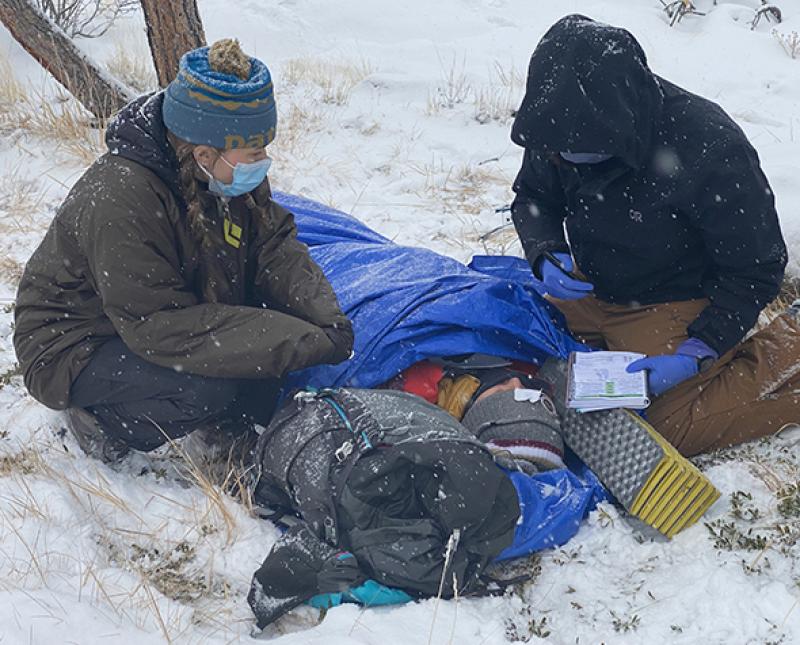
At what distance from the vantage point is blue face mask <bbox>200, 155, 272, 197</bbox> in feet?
9.02

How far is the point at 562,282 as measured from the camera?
3.32 meters

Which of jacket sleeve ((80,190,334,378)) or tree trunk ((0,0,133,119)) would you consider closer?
jacket sleeve ((80,190,334,378))

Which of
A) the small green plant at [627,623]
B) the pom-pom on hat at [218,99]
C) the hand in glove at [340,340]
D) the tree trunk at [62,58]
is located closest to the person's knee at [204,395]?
the hand in glove at [340,340]

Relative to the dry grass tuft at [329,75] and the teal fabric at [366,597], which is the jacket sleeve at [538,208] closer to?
the teal fabric at [366,597]

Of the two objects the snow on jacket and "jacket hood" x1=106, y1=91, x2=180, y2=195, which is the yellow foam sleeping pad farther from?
"jacket hood" x1=106, y1=91, x2=180, y2=195

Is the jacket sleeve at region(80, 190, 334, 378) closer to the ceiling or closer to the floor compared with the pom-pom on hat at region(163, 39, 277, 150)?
closer to the floor

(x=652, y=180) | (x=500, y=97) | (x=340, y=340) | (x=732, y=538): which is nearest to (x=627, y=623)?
(x=732, y=538)

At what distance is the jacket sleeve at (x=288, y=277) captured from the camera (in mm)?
3057

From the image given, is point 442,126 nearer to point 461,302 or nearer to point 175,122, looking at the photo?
point 461,302

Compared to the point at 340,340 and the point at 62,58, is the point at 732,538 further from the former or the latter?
the point at 62,58

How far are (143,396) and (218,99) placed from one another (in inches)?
39.8

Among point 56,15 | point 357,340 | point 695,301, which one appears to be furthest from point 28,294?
point 56,15

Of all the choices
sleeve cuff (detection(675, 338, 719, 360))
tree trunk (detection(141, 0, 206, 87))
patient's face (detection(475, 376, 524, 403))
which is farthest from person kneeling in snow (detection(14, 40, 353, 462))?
tree trunk (detection(141, 0, 206, 87))

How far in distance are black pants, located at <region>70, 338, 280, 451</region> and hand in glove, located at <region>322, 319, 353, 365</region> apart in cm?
37
